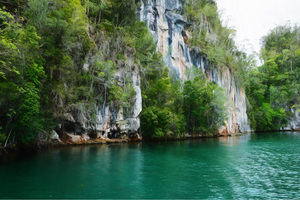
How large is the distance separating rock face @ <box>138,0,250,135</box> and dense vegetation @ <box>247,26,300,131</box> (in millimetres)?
9876

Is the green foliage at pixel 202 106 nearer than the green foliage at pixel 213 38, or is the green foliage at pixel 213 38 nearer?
the green foliage at pixel 202 106

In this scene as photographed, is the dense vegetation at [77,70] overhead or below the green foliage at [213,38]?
below

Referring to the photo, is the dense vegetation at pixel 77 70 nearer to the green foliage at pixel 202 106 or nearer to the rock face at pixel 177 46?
the green foliage at pixel 202 106

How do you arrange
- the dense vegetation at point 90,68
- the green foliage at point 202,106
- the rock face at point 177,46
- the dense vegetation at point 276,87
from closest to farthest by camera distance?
the dense vegetation at point 90,68
the green foliage at point 202,106
the rock face at point 177,46
the dense vegetation at point 276,87

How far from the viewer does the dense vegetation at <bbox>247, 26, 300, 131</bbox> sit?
58.4 m

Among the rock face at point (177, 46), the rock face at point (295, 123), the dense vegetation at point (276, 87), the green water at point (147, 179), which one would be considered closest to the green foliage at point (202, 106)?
the rock face at point (177, 46)

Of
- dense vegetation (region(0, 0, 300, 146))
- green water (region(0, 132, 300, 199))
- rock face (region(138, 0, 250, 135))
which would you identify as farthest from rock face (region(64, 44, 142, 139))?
rock face (region(138, 0, 250, 135))

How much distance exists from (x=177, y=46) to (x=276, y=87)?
35.6 meters

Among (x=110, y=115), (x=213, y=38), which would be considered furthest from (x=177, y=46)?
(x=110, y=115)

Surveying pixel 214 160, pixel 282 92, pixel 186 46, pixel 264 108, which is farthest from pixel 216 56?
pixel 214 160

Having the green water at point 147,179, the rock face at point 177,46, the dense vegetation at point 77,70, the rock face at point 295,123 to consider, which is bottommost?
the green water at point 147,179

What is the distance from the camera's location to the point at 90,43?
25.8 metres

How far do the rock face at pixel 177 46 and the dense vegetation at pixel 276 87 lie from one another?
988cm

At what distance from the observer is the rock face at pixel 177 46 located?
3956 centimetres
